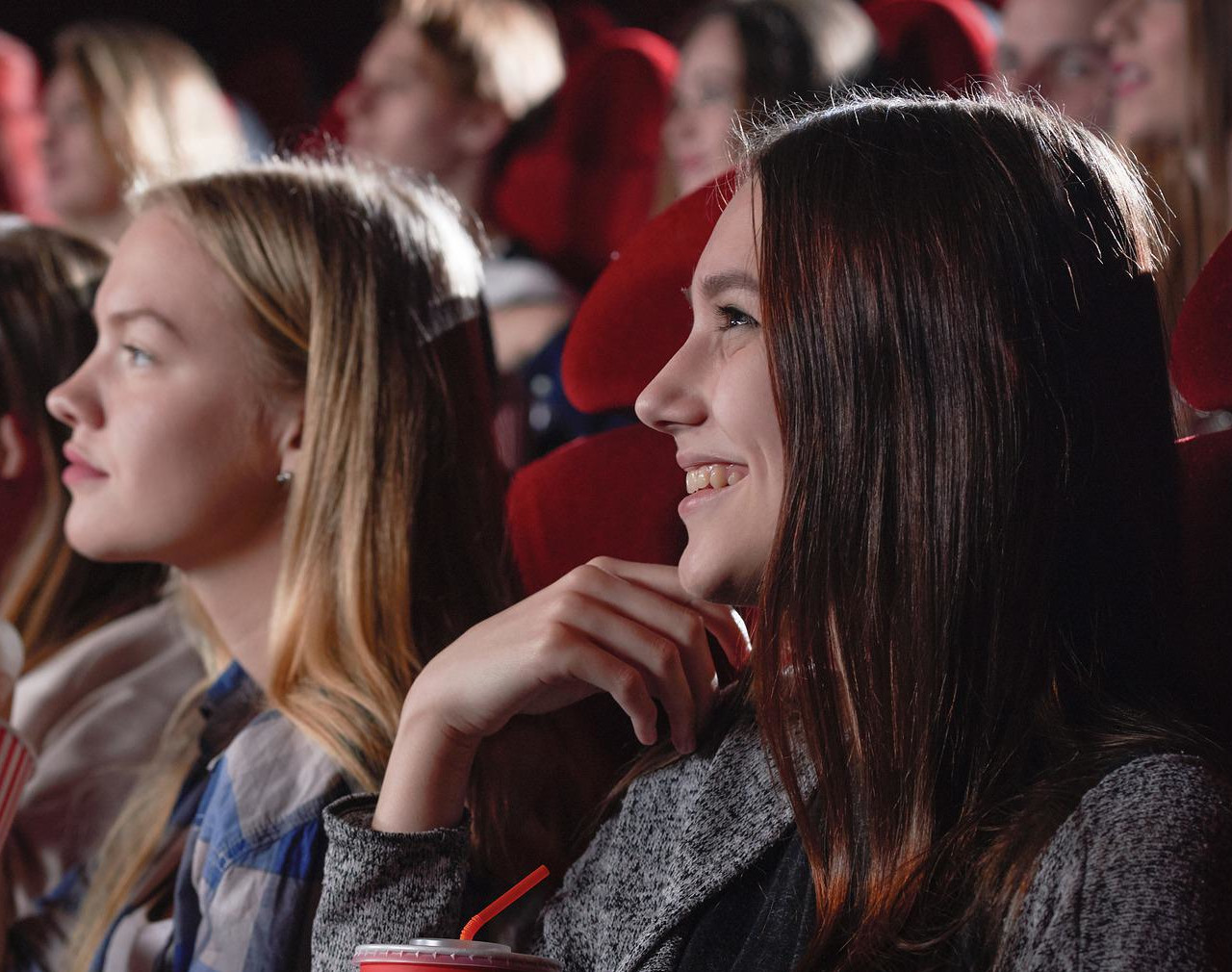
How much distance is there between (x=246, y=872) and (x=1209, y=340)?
74cm

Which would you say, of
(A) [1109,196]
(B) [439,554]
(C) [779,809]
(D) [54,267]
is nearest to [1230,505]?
(A) [1109,196]

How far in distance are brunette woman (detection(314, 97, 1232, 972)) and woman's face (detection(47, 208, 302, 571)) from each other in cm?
48

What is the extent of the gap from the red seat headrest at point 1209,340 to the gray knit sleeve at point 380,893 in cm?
54

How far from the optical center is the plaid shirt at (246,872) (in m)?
1.06

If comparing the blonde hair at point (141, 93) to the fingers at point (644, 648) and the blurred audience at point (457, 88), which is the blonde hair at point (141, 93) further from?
the fingers at point (644, 648)

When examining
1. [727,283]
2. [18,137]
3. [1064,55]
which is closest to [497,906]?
[727,283]

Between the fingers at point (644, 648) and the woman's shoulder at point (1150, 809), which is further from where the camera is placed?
the fingers at point (644, 648)

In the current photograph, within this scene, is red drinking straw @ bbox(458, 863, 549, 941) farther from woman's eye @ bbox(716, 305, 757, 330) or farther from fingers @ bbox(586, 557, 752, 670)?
woman's eye @ bbox(716, 305, 757, 330)

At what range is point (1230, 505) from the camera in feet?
2.95

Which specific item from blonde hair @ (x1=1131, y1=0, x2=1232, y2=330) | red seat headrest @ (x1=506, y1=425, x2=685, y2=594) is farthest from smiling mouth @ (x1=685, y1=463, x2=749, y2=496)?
blonde hair @ (x1=1131, y1=0, x2=1232, y2=330)

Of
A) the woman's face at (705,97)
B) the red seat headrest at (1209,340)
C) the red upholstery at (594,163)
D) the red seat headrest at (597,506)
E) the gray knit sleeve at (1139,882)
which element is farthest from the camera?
the red upholstery at (594,163)

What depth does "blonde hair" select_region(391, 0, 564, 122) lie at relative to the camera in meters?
2.65

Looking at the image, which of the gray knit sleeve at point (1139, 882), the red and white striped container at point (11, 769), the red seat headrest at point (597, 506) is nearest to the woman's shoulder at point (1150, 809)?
the gray knit sleeve at point (1139, 882)

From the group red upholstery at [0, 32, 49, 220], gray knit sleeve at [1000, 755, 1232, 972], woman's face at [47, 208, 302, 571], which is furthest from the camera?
red upholstery at [0, 32, 49, 220]
